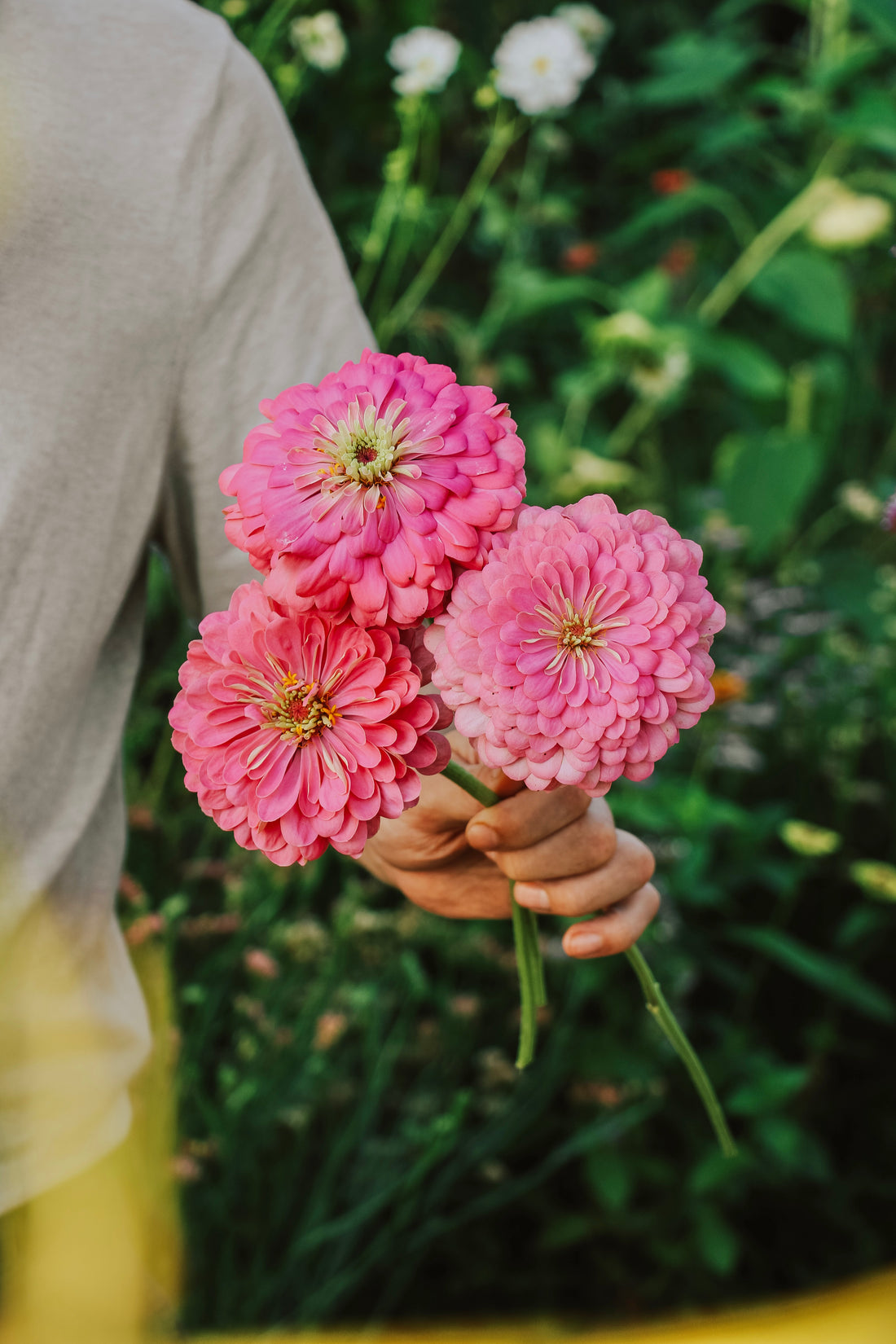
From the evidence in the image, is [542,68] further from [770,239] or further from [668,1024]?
[668,1024]

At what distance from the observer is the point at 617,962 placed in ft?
2.70

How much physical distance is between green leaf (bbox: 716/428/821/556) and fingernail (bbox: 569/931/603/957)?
0.62 meters

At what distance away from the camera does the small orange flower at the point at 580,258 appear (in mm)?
1009

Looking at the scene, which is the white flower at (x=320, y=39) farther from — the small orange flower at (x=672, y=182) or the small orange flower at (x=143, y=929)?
the small orange flower at (x=143, y=929)

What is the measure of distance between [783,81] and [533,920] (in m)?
0.97

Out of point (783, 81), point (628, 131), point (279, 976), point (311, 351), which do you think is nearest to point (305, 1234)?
point (279, 976)

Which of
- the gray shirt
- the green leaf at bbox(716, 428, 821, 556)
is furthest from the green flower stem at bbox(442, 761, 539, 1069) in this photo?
the green leaf at bbox(716, 428, 821, 556)

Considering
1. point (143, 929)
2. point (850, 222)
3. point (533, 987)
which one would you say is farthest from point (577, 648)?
point (850, 222)

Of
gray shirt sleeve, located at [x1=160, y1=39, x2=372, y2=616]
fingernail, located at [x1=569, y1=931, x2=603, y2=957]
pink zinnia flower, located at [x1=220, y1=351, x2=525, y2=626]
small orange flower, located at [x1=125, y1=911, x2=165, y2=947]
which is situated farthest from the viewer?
small orange flower, located at [x1=125, y1=911, x2=165, y2=947]

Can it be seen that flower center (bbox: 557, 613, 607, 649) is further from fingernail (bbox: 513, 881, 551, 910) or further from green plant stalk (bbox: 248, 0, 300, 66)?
green plant stalk (bbox: 248, 0, 300, 66)

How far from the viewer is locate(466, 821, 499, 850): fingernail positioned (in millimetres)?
283

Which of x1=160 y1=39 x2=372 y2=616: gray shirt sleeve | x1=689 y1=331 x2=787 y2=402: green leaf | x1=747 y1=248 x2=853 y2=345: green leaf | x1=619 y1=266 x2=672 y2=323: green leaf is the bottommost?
x1=689 y1=331 x2=787 y2=402: green leaf

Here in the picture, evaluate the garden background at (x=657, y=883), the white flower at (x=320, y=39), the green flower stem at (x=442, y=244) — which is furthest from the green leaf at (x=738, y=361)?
the white flower at (x=320, y=39)

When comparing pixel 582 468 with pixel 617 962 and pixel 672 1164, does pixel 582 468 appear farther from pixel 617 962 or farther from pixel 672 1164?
pixel 672 1164
